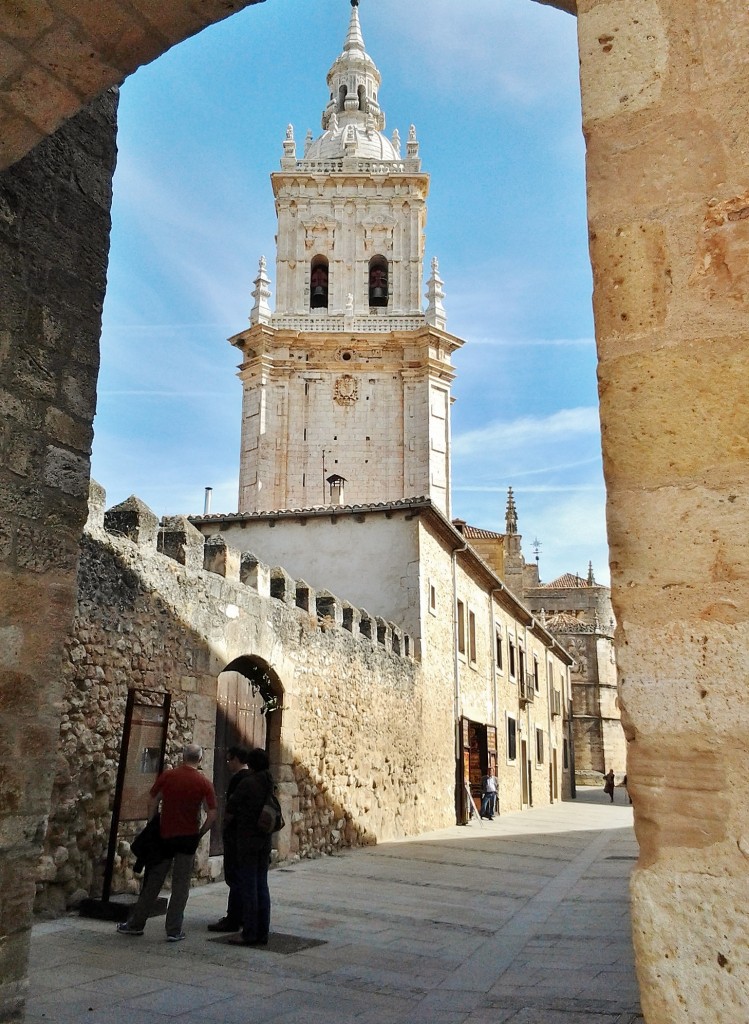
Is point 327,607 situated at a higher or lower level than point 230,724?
higher

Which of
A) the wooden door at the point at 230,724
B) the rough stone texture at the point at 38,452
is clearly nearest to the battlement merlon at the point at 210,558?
the wooden door at the point at 230,724

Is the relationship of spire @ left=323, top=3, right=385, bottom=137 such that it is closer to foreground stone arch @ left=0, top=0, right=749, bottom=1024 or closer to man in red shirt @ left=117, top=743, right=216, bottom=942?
man in red shirt @ left=117, top=743, right=216, bottom=942

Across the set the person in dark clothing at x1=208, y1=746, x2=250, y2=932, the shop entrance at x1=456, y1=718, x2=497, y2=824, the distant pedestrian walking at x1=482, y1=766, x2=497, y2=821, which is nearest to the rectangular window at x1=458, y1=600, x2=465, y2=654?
the shop entrance at x1=456, y1=718, x2=497, y2=824

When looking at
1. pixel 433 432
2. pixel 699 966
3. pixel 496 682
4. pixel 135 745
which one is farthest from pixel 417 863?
pixel 433 432

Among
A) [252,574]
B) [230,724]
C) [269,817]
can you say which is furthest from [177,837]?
[252,574]

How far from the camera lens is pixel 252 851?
18.1 feet

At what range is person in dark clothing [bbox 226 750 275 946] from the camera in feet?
17.6

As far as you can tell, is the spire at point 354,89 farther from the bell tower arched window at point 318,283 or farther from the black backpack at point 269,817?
the black backpack at point 269,817

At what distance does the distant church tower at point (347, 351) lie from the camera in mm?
29266

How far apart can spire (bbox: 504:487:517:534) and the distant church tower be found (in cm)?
1940

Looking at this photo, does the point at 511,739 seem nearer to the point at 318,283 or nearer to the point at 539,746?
the point at 539,746

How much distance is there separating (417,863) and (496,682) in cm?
1130

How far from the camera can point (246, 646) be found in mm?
8766

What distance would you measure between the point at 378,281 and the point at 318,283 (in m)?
2.28
